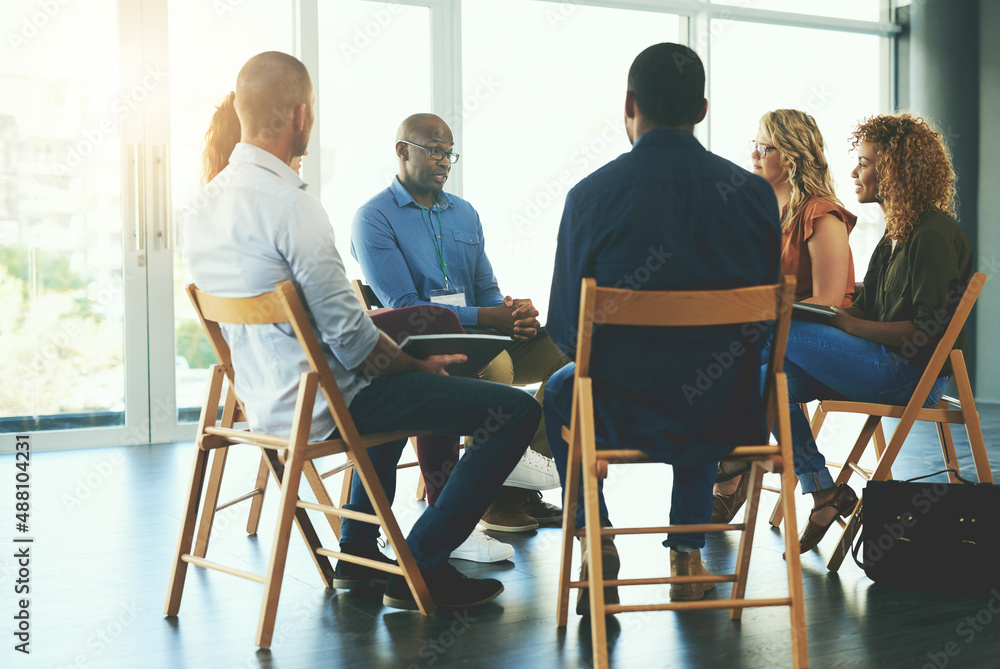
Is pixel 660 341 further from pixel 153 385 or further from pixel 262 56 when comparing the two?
pixel 153 385

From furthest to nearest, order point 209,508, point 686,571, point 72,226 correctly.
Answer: point 72,226 < point 209,508 < point 686,571

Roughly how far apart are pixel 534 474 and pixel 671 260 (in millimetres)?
1237

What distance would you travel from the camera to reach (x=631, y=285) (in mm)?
1882

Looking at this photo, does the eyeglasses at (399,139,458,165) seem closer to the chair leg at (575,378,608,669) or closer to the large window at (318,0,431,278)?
the chair leg at (575,378,608,669)

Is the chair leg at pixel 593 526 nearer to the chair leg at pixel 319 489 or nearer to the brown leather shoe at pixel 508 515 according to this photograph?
the chair leg at pixel 319 489

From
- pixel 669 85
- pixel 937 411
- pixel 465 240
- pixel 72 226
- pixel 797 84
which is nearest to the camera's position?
pixel 669 85

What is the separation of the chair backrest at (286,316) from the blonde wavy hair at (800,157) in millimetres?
1608

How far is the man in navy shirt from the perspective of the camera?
72.9 inches

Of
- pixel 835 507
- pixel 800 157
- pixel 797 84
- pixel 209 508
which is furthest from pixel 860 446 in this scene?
pixel 797 84

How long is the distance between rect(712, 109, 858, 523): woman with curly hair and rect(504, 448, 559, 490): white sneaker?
21.0 inches

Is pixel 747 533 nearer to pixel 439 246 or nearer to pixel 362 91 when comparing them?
pixel 439 246

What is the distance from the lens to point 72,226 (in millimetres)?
4719

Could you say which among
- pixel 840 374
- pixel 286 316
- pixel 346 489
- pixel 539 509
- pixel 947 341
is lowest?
pixel 539 509

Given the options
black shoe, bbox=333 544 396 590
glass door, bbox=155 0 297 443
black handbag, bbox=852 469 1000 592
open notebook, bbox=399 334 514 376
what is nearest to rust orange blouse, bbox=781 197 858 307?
black handbag, bbox=852 469 1000 592
